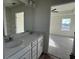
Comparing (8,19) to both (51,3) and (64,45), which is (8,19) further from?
(64,45)

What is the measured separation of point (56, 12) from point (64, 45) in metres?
1.29

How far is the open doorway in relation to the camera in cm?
278

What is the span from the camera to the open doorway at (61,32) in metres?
2.78

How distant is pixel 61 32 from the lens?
3.01m

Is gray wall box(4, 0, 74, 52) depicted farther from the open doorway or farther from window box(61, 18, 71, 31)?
window box(61, 18, 71, 31)

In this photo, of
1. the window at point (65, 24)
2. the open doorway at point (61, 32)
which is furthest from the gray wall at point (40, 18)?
the window at point (65, 24)

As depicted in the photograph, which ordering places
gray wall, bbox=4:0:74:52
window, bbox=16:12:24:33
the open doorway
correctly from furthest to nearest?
gray wall, bbox=4:0:74:52 → the open doorway → window, bbox=16:12:24:33

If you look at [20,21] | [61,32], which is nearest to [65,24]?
[61,32]

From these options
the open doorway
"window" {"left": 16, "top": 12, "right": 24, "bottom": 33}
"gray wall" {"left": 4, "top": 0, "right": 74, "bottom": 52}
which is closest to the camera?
"window" {"left": 16, "top": 12, "right": 24, "bottom": 33}

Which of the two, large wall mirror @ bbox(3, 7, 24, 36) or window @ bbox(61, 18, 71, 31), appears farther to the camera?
window @ bbox(61, 18, 71, 31)

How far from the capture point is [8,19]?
1.97m

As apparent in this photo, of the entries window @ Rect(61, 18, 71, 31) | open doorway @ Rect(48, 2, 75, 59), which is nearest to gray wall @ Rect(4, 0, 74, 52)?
open doorway @ Rect(48, 2, 75, 59)

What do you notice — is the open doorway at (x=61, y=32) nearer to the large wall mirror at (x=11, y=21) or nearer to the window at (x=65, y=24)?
the window at (x=65, y=24)

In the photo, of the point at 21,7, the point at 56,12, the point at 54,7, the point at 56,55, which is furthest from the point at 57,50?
the point at 21,7
